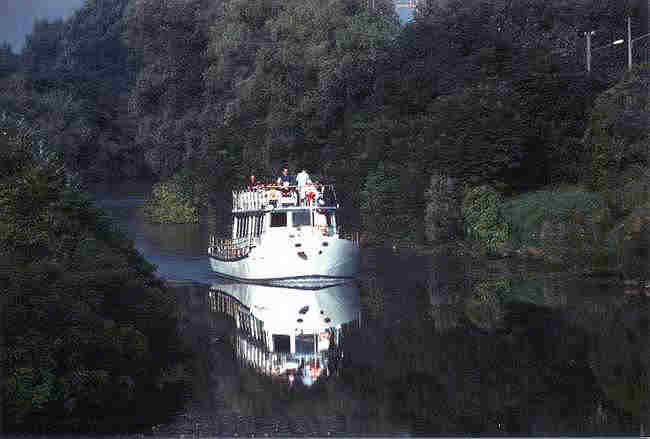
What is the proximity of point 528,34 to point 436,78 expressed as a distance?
5607 millimetres

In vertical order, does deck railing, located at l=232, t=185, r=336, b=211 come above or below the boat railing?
above

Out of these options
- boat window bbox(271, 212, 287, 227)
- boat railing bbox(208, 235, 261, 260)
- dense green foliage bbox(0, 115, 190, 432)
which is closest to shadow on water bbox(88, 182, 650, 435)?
dense green foliage bbox(0, 115, 190, 432)

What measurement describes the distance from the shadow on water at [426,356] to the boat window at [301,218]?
3047mm

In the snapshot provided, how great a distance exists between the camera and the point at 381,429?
19.6 m

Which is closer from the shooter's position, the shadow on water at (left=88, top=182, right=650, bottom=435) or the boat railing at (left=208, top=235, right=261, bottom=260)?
the shadow on water at (left=88, top=182, right=650, bottom=435)

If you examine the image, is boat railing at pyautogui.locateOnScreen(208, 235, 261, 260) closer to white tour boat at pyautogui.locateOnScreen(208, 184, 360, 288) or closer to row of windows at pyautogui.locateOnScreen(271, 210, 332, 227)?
white tour boat at pyautogui.locateOnScreen(208, 184, 360, 288)

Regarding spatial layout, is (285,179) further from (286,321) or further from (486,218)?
(286,321)

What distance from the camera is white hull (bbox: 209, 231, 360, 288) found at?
137ft

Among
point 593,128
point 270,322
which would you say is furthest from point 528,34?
point 270,322

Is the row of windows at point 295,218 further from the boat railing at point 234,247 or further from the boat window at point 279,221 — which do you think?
the boat railing at point 234,247

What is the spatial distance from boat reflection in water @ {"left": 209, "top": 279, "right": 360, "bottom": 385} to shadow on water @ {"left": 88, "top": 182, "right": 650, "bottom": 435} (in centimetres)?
7

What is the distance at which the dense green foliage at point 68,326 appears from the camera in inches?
749

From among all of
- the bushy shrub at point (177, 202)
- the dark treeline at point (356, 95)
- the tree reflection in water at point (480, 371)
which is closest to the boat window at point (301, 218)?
the tree reflection in water at point (480, 371)

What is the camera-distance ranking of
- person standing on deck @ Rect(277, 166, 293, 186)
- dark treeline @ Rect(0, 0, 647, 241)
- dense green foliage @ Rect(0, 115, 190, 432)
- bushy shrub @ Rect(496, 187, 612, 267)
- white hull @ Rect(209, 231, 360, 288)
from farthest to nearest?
dark treeline @ Rect(0, 0, 647, 241), person standing on deck @ Rect(277, 166, 293, 186), white hull @ Rect(209, 231, 360, 288), bushy shrub @ Rect(496, 187, 612, 267), dense green foliage @ Rect(0, 115, 190, 432)
